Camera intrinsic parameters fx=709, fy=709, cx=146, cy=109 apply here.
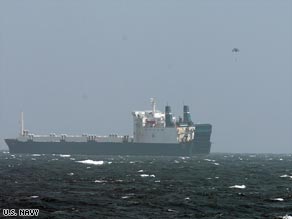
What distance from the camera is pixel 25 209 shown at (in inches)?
1879

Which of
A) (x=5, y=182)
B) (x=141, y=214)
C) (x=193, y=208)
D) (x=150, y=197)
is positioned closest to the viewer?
(x=141, y=214)

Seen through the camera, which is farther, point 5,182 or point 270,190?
point 5,182

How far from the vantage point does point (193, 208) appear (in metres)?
50.7

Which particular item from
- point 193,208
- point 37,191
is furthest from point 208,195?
point 37,191

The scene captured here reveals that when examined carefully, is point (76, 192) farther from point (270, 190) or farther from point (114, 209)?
point (270, 190)

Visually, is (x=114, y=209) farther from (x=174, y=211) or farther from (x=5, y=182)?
(x=5, y=182)

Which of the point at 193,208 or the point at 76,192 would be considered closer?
the point at 193,208

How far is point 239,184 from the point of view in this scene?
76.3 metres

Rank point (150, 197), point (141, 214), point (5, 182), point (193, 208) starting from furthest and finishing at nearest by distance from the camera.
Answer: point (5, 182)
point (150, 197)
point (193, 208)
point (141, 214)

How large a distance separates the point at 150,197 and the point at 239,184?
20.8m

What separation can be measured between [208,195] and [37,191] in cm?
1479

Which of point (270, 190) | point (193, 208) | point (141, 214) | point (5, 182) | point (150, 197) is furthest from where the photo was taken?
point (5, 182)

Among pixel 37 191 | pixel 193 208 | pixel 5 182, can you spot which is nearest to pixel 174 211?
pixel 193 208

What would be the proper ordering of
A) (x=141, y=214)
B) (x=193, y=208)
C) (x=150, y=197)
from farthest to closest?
(x=150, y=197) < (x=193, y=208) < (x=141, y=214)
